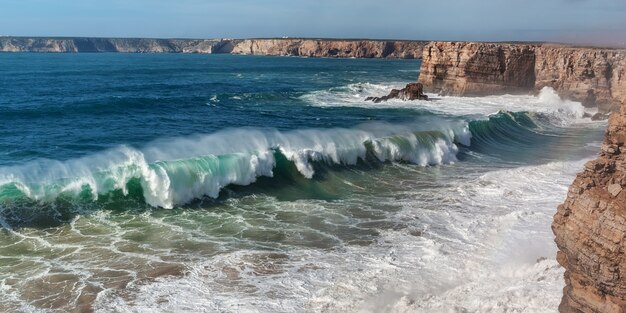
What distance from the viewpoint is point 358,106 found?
128 ft

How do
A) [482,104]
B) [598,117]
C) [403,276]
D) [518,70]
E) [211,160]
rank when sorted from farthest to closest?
[518,70]
[482,104]
[598,117]
[211,160]
[403,276]

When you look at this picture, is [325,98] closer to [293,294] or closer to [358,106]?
[358,106]

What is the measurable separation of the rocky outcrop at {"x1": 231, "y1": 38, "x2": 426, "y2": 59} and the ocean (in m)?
110

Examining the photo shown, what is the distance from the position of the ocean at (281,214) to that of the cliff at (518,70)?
Result: 933 cm

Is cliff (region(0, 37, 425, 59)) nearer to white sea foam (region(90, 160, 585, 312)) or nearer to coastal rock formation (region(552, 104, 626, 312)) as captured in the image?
white sea foam (region(90, 160, 585, 312))

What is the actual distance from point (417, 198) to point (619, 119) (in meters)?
9.97

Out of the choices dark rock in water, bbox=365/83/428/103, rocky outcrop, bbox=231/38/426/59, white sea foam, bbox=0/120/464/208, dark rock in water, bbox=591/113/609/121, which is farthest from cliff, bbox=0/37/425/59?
white sea foam, bbox=0/120/464/208

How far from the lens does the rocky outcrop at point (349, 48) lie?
138m

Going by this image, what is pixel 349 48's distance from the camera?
142m

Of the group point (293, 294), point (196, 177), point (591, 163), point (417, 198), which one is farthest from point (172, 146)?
point (591, 163)

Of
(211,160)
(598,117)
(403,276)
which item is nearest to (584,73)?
(598,117)

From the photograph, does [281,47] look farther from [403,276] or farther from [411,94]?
[403,276]

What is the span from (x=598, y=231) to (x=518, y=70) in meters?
40.3

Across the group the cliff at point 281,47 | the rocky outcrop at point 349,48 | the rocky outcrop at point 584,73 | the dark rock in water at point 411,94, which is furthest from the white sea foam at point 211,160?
the cliff at point 281,47
